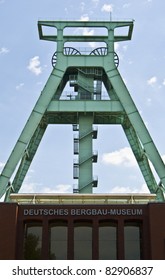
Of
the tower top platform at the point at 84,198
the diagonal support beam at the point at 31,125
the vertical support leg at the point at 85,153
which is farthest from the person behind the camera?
the vertical support leg at the point at 85,153

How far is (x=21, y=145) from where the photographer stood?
48.2 meters

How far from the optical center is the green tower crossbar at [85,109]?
160 ft

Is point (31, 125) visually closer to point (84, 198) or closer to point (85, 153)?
point (85, 153)

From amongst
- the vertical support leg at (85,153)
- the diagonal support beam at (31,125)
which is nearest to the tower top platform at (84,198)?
the diagonal support beam at (31,125)

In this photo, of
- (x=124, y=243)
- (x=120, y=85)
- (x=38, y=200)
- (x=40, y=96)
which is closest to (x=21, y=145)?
(x=40, y=96)

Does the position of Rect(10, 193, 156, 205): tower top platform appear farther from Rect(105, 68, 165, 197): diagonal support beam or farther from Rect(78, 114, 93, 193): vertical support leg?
Rect(78, 114, 93, 193): vertical support leg

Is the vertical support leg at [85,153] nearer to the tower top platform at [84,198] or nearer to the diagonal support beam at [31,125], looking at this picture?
the diagonal support beam at [31,125]

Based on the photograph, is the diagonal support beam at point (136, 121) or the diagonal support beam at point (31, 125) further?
the diagonal support beam at point (136, 121)

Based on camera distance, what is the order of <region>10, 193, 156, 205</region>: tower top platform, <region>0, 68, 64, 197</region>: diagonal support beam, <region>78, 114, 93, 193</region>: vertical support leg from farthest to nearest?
<region>78, 114, 93, 193</region>: vertical support leg < <region>0, 68, 64, 197</region>: diagonal support beam < <region>10, 193, 156, 205</region>: tower top platform

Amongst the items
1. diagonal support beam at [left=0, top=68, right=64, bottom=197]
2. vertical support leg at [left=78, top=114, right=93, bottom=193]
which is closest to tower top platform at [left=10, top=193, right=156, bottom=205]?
diagonal support beam at [left=0, top=68, right=64, bottom=197]

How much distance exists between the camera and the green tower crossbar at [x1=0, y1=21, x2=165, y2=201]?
48688 millimetres

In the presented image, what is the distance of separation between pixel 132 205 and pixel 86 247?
4.88 meters

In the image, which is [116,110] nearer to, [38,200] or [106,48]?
[106,48]

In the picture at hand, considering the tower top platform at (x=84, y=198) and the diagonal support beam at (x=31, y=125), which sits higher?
the diagonal support beam at (x=31, y=125)
